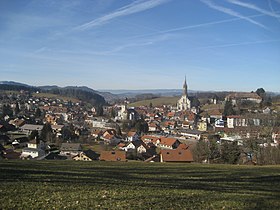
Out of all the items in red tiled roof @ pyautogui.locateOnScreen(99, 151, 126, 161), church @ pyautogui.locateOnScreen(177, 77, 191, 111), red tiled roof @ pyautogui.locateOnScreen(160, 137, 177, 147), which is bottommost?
red tiled roof @ pyautogui.locateOnScreen(160, 137, 177, 147)

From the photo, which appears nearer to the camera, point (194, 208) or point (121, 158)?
point (194, 208)

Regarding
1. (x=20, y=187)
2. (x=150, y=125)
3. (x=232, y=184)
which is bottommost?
(x=150, y=125)

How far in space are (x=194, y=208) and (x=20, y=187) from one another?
4.83 m

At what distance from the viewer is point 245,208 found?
23.9 ft

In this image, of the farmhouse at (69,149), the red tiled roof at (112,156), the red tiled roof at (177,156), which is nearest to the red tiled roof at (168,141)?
the farmhouse at (69,149)

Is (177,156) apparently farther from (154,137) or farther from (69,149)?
(154,137)

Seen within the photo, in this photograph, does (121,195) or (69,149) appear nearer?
(121,195)

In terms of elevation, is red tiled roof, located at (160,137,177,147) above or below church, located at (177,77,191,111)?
below

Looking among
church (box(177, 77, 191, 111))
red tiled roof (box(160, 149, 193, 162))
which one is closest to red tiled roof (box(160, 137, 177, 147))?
red tiled roof (box(160, 149, 193, 162))

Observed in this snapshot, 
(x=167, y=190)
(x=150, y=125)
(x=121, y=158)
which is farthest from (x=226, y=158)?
(x=150, y=125)

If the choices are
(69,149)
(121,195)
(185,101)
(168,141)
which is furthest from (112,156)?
(185,101)

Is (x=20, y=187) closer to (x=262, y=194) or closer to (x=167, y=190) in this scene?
(x=167, y=190)

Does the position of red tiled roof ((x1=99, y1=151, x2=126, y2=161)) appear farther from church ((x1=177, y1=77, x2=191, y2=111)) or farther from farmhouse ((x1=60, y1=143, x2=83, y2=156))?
church ((x1=177, y1=77, x2=191, y2=111))

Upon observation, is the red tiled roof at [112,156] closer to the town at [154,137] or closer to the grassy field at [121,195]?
the town at [154,137]
